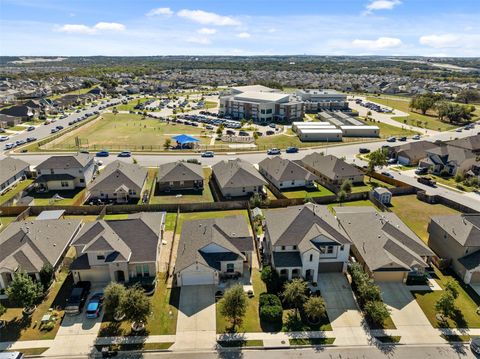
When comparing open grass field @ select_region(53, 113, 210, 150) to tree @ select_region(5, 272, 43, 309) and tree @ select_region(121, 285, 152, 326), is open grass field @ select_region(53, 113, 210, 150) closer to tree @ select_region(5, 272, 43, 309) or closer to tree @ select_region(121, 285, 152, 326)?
tree @ select_region(5, 272, 43, 309)

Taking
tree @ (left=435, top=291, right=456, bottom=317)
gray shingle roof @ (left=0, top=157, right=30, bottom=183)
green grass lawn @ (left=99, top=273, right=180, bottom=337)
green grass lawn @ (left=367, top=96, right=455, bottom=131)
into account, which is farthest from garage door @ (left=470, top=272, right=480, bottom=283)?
green grass lawn @ (left=367, top=96, right=455, bottom=131)

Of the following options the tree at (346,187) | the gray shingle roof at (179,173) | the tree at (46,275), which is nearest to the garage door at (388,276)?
the tree at (346,187)

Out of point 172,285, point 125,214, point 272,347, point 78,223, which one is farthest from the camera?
point 125,214

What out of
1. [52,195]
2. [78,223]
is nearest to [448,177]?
[78,223]

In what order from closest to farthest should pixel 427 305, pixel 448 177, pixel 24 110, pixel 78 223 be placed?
1. pixel 427 305
2. pixel 78 223
3. pixel 448 177
4. pixel 24 110

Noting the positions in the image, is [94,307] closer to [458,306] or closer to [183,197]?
[183,197]

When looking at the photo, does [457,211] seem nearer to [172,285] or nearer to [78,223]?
[172,285]

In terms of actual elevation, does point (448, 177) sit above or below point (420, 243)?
below

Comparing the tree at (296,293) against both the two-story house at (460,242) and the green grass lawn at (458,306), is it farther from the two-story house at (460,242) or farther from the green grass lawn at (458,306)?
the two-story house at (460,242)

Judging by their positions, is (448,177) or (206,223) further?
(448,177)
